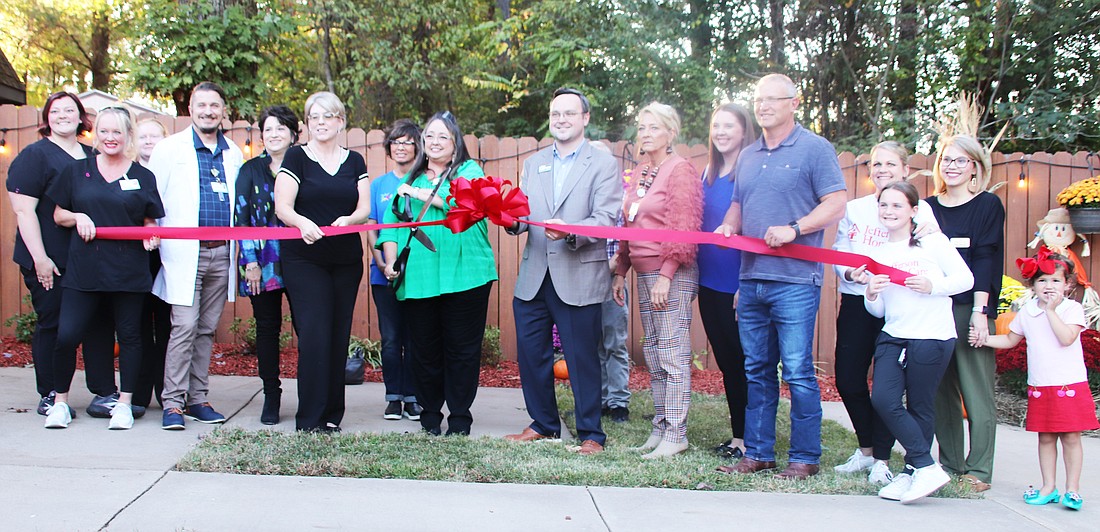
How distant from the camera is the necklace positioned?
188 inches

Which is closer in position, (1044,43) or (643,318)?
(643,318)

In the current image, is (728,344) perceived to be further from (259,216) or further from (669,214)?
(259,216)

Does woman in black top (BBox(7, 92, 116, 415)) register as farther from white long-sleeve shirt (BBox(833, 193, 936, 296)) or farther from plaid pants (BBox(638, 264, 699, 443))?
white long-sleeve shirt (BBox(833, 193, 936, 296))

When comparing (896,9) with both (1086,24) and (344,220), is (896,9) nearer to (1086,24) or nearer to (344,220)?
(1086,24)

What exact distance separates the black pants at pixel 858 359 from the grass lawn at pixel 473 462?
9.7 inches

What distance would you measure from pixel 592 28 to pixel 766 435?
962cm

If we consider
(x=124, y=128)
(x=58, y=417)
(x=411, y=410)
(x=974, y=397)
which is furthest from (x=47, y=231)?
(x=974, y=397)

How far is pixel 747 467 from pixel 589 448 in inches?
34.1

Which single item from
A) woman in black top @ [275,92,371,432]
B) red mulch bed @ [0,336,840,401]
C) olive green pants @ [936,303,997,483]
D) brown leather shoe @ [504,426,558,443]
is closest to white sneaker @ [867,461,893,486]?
olive green pants @ [936,303,997,483]

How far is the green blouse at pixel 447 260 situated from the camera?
191 inches

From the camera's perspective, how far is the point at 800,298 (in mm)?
4223

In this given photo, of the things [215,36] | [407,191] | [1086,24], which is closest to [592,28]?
[215,36]

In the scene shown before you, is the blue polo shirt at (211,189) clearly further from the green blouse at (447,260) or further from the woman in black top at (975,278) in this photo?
the woman in black top at (975,278)

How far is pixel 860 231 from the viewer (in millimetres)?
4516
